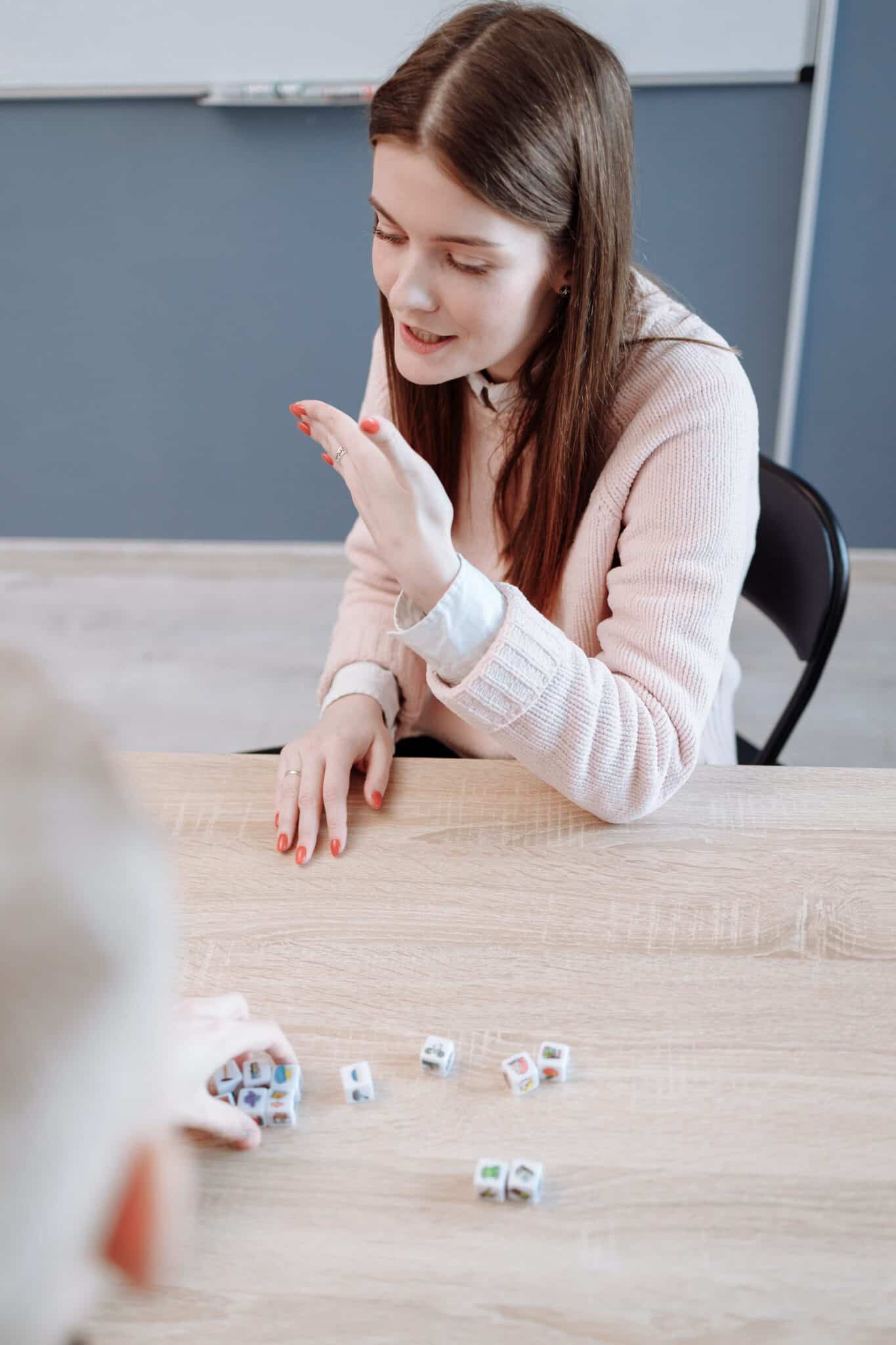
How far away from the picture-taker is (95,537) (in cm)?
310

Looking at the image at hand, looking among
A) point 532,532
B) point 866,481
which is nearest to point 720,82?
point 866,481

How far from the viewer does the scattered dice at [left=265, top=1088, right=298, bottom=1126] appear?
0.74m

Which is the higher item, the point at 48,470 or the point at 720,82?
the point at 720,82

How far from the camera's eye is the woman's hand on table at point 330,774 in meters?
0.99

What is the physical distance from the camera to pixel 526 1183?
2.23 feet

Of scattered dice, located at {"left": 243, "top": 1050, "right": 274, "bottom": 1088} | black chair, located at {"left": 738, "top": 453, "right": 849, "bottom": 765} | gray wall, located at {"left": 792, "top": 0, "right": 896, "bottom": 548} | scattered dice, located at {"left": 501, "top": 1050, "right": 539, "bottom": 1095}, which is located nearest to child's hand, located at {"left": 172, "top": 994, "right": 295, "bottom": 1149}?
scattered dice, located at {"left": 243, "top": 1050, "right": 274, "bottom": 1088}

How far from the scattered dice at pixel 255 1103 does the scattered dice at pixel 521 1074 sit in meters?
0.15

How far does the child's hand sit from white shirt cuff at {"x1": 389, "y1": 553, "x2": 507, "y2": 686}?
0.29 m

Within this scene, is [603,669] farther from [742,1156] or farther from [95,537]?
[95,537]

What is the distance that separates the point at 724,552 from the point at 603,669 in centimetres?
17

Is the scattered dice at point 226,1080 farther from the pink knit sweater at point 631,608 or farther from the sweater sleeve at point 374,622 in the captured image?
the sweater sleeve at point 374,622

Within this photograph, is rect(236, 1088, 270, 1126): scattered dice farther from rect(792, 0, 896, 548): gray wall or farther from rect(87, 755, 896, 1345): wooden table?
rect(792, 0, 896, 548): gray wall

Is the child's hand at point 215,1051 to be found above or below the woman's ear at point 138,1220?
below

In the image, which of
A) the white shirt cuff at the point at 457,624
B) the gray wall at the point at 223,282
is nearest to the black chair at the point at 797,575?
the white shirt cuff at the point at 457,624
